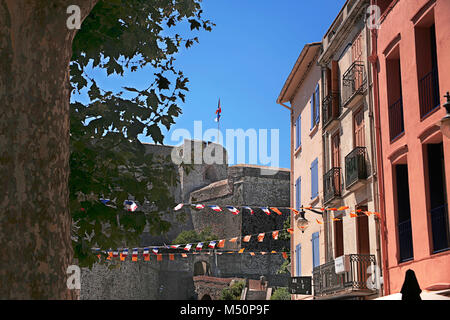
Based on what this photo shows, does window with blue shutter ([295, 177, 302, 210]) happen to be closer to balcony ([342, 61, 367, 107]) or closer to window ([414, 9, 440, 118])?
balcony ([342, 61, 367, 107])

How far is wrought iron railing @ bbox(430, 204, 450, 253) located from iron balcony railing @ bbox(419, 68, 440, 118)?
2.04m

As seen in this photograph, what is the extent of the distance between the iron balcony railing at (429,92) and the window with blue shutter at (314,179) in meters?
7.98

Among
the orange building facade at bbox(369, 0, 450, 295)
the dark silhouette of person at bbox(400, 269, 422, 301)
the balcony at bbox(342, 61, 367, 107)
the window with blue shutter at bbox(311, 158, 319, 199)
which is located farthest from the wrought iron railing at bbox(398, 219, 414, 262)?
the dark silhouette of person at bbox(400, 269, 422, 301)

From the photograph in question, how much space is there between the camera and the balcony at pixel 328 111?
1991cm

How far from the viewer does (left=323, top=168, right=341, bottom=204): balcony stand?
1902cm

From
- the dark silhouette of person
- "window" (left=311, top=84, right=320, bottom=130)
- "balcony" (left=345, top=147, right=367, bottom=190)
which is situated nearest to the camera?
the dark silhouette of person

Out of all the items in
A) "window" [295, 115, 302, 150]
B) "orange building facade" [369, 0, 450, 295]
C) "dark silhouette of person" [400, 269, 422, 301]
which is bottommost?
"dark silhouette of person" [400, 269, 422, 301]

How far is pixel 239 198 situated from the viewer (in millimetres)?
51938

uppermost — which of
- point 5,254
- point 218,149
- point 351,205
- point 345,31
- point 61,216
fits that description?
point 218,149

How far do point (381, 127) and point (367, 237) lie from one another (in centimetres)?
337

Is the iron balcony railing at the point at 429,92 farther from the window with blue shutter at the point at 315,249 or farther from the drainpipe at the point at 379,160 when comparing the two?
the window with blue shutter at the point at 315,249

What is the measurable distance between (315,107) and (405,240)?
8722 millimetres
